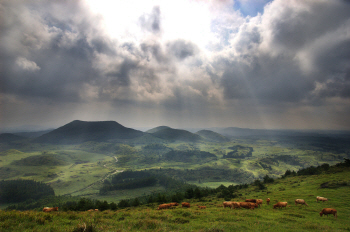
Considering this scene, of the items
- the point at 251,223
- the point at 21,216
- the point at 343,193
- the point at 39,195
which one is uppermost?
the point at 21,216

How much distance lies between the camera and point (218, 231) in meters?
13.6

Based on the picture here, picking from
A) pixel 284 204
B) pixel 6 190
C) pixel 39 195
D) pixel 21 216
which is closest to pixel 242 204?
pixel 284 204

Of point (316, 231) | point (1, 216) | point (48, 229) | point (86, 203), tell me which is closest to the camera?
point (48, 229)

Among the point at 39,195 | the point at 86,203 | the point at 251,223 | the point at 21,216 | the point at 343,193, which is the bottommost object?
the point at 39,195

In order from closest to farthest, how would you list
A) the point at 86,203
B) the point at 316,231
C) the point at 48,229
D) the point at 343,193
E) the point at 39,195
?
the point at 48,229, the point at 316,231, the point at 343,193, the point at 86,203, the point at 39,195

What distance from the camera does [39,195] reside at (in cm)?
19488

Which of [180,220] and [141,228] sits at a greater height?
[141,228]

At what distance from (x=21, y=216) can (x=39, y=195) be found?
268165mm

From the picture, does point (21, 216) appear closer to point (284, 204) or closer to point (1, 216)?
point (1, 216)

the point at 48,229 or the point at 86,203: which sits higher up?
the point at 48,229

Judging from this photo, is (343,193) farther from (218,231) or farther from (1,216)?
(1,216)

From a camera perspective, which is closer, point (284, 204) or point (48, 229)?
point (48, 229)

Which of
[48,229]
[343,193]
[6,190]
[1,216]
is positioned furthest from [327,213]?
[6,190]

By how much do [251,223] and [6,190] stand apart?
315192 millimetres
